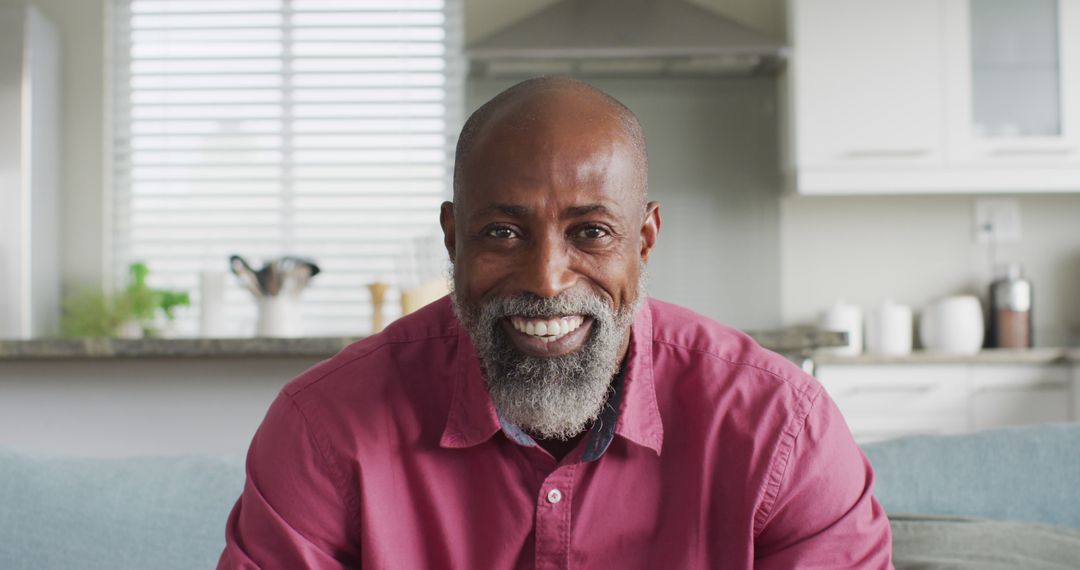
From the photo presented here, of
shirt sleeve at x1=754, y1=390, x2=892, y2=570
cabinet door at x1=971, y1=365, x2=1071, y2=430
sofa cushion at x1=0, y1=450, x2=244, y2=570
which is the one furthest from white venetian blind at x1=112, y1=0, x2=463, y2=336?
shirt sleeve at x1=754, y1=390, x2=892, y2=570

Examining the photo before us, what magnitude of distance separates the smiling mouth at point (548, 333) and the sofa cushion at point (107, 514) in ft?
1.73

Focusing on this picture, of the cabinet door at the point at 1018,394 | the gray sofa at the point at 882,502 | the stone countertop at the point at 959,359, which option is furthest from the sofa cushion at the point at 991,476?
the cabinet door at the point at 1018,394

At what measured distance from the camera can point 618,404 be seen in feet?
3.76

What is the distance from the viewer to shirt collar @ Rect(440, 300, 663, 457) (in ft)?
3.64

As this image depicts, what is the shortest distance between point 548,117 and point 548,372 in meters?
0.27

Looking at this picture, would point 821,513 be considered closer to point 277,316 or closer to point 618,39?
point 277,316

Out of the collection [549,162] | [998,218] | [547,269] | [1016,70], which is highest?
[1016,70]

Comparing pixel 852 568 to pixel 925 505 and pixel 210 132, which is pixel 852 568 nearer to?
pixel 925 505

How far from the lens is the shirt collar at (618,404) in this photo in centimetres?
111

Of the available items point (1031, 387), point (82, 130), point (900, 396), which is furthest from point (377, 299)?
point (1031, 387)

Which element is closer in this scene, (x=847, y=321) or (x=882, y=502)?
(x=882, y=502)

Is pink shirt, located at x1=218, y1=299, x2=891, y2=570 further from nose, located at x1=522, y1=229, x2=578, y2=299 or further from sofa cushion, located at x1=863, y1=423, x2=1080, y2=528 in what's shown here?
sofa cushion, located at x1=863, y1=423, x2=1080, y2=528

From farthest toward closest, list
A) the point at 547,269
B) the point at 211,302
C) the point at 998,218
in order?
1. the point at 998,218
2. the point at 211,302
3. the point at 547,269

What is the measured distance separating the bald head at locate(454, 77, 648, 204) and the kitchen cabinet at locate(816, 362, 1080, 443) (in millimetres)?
2419
